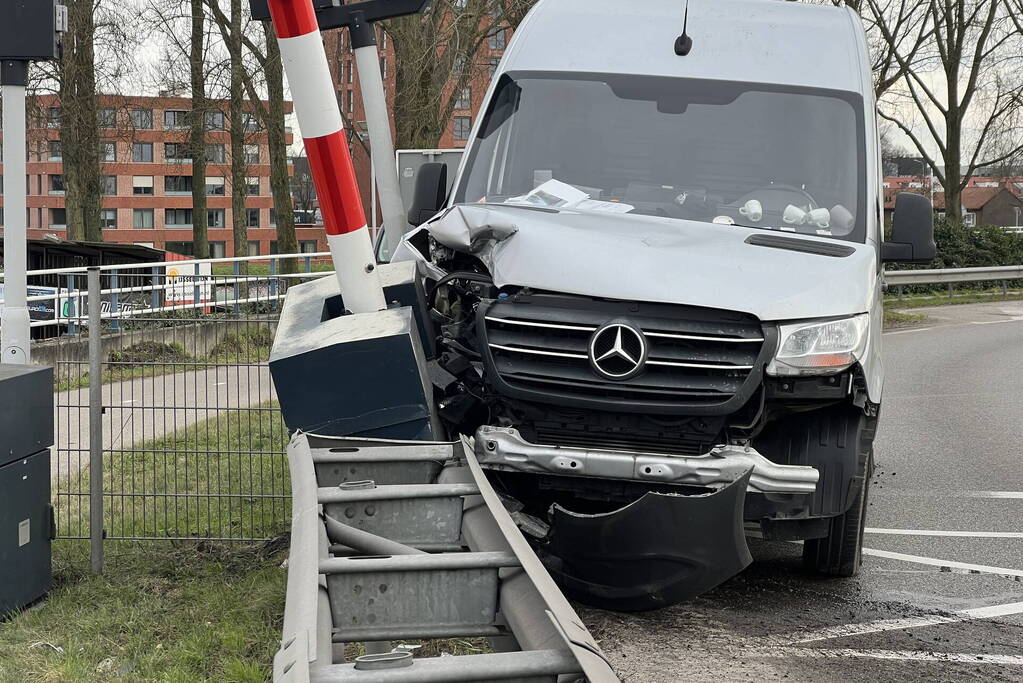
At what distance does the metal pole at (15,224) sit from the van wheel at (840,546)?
13.8ft

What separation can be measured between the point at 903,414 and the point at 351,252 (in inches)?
332

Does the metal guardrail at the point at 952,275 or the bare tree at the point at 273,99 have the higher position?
the bare tree at the point at 273,99

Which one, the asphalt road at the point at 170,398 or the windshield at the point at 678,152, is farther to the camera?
the asphalt road at the point at 170,398

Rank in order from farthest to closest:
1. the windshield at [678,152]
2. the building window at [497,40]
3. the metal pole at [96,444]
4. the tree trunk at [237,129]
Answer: the tree trunk at [237,129] < the building window at [497,40] < the metal pole at [96,444] < the windshield at [678,152]

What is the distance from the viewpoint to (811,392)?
18.0ft

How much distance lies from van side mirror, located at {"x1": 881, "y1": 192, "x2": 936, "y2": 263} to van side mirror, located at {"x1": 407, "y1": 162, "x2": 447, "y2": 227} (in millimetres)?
2457

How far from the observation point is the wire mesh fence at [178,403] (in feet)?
22.6

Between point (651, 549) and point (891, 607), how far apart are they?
1.72m

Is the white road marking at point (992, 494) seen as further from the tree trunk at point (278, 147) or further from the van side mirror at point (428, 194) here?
the tree trunk at point (278, 147)

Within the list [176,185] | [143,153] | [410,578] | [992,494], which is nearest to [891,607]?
[992,494]

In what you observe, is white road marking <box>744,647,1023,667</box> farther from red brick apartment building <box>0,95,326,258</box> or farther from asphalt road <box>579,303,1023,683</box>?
red brick apartment building <box>0,95,326,258</box>

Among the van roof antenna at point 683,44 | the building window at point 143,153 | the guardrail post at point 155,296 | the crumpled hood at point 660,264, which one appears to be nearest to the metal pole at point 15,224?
the guardrail post at point 155,296

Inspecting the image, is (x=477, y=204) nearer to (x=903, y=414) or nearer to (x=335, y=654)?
(x=335, y=654)

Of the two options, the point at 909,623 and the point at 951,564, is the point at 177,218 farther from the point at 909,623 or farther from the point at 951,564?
the point at 909,623
